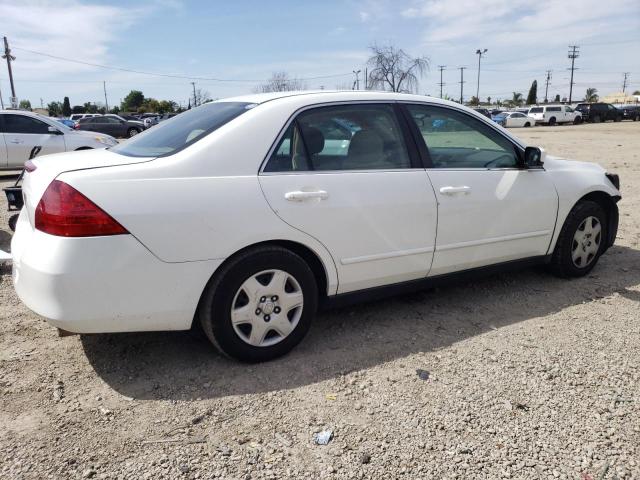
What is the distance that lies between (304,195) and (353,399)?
1.16 m

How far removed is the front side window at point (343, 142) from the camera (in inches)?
123

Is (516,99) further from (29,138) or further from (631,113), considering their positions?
(29,138)

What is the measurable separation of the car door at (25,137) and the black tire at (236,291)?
9684 millimetres

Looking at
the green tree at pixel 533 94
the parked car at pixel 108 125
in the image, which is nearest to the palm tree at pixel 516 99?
the green tree at pixel 533 94

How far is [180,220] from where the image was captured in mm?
2701

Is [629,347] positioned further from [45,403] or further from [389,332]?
[45,403]

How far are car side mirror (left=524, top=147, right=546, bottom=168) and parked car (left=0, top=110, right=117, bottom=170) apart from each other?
9168 millimetres

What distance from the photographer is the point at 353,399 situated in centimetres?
280

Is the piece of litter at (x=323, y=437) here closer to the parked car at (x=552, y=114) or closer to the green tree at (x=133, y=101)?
the parked car at (x=552, y=114)

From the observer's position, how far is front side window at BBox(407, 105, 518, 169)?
371 cm

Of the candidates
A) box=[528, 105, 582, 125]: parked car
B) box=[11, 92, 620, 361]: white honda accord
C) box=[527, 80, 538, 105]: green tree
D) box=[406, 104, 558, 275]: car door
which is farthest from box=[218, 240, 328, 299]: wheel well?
box=[527, 80, 538, 105]: green tree

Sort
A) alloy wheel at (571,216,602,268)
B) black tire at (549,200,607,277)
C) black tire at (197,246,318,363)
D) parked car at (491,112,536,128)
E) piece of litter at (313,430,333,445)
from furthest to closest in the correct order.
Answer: parked car at (491,112,536,128)
alloy wheel at (571,216,602,268)
black tire at (549,200,607,277)
black tire at (197,246,318,363)
piece of litter at (313,430,333,445)

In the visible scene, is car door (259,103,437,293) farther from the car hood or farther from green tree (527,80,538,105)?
green tree (527,80,538,105)

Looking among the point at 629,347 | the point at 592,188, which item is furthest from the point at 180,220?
the point at 592,188
